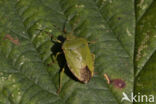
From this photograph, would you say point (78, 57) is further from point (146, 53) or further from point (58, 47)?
point (146, 53)

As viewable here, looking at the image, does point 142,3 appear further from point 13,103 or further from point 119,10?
point 13,103

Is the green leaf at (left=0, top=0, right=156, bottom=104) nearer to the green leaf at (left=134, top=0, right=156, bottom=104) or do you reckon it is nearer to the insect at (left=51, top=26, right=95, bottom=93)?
the green leaf at (left=134, top=0, right=156, bottom=104)

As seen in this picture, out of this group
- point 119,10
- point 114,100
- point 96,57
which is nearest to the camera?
point 114,100

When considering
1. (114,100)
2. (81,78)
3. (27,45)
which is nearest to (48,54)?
(27,45)

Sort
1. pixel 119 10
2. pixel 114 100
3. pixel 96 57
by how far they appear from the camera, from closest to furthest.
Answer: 1. pixel 114 100
2. pixel 96 57
3. pixel 119 10

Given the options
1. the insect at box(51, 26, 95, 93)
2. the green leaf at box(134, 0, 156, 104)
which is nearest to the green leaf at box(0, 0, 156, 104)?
the green leaf at box(134, 0, 156, 104)

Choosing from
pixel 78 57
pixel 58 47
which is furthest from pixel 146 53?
pixel 58 47
